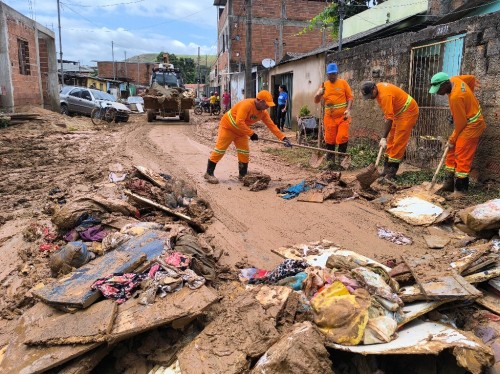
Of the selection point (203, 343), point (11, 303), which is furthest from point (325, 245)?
point (11, 303)

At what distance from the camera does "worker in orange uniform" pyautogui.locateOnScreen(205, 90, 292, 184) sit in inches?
243

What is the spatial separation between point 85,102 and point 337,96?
13.8m

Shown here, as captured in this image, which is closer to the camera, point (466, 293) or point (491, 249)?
point (466, 293)

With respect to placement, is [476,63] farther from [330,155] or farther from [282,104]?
[282,104]

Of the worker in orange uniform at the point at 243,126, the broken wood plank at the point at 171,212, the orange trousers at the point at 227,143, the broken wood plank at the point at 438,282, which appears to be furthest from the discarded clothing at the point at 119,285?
the orange trousers at the point at 227,143

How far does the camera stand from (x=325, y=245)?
12.8 ft

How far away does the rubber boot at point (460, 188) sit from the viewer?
517 cm

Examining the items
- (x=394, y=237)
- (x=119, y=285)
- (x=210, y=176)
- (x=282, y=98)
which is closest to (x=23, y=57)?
(x=282, y=98)

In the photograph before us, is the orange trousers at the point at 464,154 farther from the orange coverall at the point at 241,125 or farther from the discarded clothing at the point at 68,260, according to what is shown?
the discarded clothing at the point at 68,260

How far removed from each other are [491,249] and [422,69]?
4913 millimetres

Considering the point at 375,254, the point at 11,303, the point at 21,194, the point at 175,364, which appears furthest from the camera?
the point at 21,194

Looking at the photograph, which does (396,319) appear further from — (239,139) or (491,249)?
Result: (239,139)

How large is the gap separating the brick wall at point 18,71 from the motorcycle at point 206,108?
34.9 feet

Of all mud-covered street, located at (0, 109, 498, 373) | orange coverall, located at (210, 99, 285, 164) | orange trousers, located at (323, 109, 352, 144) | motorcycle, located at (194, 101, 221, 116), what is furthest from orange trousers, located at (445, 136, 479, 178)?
motorcycle, located at (194, 101, 221, 116)
